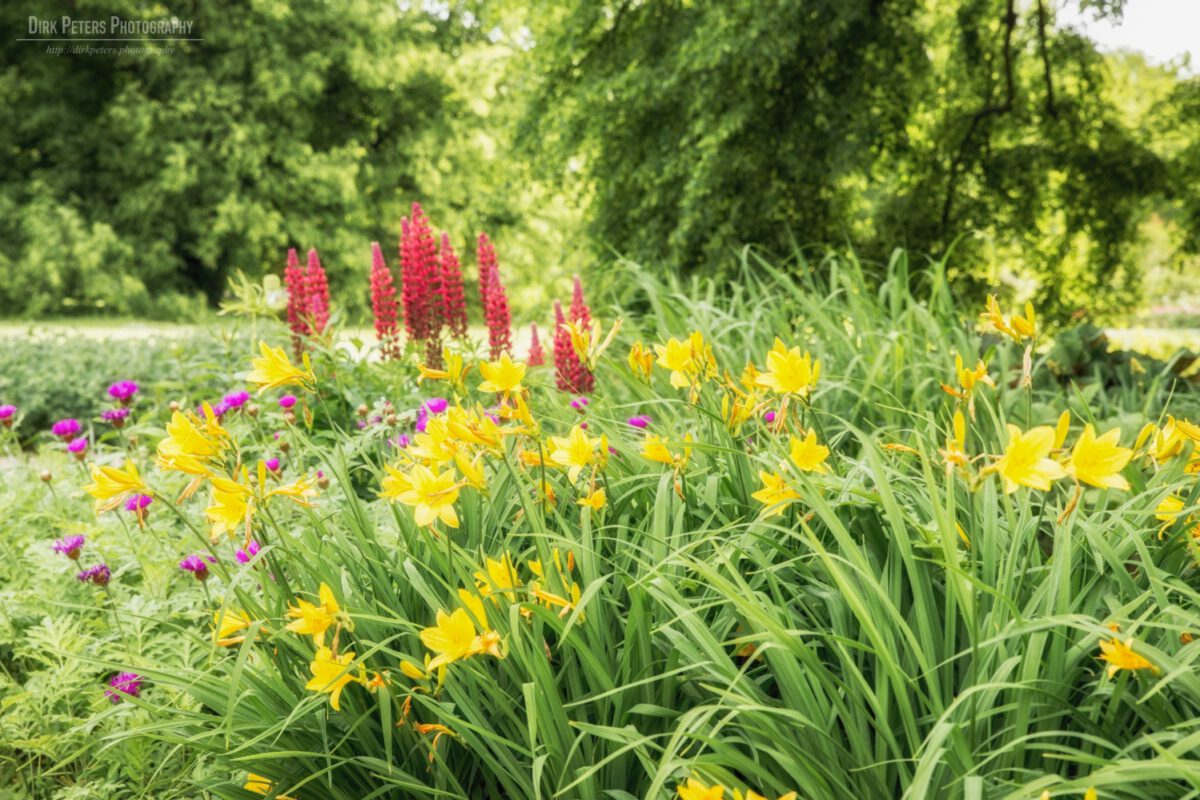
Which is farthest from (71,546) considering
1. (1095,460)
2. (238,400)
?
(1095,460)

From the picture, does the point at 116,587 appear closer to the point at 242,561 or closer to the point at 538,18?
the point at 242,561

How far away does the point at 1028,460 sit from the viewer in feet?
3.54

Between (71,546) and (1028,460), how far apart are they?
6.62ft

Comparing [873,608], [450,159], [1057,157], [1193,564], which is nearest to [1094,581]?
[1193,564]

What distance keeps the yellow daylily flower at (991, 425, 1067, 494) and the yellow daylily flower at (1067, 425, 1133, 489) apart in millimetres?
32

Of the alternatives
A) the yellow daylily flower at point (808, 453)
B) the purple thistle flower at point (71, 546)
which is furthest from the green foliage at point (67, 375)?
the yellow daylily flower at point (808, 453)

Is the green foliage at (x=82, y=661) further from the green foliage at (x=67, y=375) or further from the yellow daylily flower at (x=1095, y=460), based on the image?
the green foliage at (x=67, y=375)

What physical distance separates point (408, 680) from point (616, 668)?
0.34m

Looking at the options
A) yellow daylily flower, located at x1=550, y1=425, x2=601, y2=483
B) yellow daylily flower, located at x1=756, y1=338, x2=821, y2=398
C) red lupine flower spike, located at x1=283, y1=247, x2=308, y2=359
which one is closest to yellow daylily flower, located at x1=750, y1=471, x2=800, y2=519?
yellow daylily flower, located at x1=756, y1=338, x2=821, y2=398

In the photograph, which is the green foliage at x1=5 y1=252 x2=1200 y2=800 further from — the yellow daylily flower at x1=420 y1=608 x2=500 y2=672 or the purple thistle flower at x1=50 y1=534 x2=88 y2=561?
the purple thistle flower at x1=50 y1=534 x2=88 y2=561

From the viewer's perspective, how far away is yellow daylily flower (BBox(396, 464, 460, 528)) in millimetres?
1245

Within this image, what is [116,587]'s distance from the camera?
225 centimetres

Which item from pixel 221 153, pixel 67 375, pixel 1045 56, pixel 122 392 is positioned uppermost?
pixel 221 153

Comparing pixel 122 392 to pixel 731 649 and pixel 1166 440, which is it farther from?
pixel 1166 440
